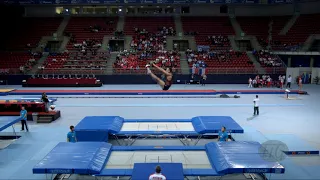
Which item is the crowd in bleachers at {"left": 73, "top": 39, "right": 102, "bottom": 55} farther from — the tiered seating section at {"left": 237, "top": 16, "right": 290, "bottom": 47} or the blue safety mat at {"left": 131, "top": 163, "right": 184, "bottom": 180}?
the blue safety mat at {"left": 131, "top": 163, "right": 184, "bottom": 180}

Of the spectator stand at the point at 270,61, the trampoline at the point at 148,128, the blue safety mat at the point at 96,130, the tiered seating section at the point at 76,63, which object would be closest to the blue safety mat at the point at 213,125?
the trampoline at the point at 148,128

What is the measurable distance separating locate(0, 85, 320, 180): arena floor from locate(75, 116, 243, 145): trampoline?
769mm

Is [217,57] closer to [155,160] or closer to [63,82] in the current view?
[63,82]

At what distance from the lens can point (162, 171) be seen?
8.20 m

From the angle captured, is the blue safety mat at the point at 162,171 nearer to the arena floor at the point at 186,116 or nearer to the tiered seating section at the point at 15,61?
the arena floor at the point at 186,116

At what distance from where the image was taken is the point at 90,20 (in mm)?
42719

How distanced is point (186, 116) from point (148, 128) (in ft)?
16.9

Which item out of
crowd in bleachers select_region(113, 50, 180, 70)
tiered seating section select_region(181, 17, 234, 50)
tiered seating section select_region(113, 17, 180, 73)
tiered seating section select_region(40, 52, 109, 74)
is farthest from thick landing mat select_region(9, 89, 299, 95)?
tiered seating section select_region(181, 17, 234, 50)

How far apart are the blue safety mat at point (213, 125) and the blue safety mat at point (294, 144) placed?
195cm

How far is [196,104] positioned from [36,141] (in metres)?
11.7

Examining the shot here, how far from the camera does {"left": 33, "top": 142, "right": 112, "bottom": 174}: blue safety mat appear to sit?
831 centimetres

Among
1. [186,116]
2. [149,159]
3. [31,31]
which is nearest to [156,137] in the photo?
[149,159]

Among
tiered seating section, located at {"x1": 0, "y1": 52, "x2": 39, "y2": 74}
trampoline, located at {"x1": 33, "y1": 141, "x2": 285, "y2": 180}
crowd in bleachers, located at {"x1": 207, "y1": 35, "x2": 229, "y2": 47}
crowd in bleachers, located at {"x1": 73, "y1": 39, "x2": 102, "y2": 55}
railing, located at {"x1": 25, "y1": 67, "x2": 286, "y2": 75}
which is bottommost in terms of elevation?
trampoline, located at {"x1": 33, "y1": 141, "x2": 285, "y2": 180}

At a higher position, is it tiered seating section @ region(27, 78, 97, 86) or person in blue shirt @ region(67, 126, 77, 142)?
tiered seating section @ region(27, 78, 97, 86)
